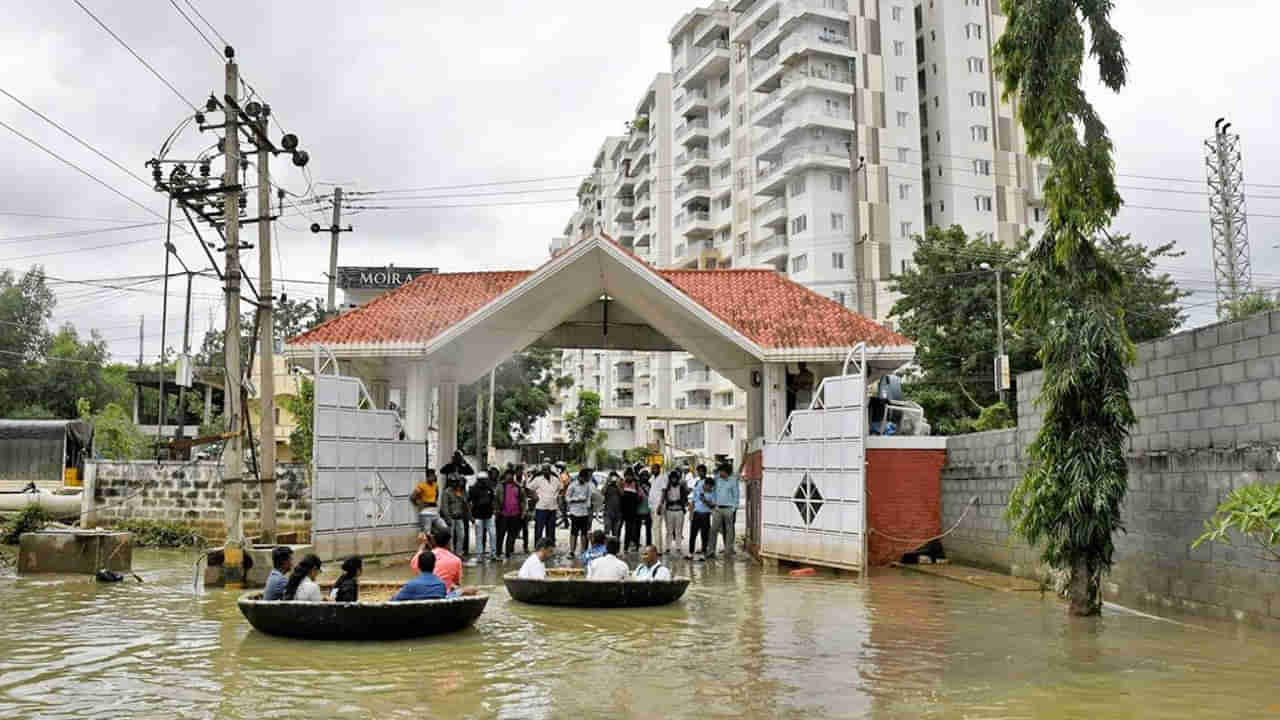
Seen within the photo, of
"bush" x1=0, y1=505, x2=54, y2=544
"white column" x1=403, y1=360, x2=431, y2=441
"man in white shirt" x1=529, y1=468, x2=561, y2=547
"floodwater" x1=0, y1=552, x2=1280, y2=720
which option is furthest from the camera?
"bush" x1=0, y1=505, x2=54, y2=544

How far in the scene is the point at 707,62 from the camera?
218 ft

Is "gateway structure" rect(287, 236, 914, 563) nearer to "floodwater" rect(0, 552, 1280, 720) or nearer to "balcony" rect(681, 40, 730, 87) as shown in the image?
"floodwater" rect(0, 552, 1280, 720)

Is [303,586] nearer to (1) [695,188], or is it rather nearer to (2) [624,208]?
(1) [695,188]

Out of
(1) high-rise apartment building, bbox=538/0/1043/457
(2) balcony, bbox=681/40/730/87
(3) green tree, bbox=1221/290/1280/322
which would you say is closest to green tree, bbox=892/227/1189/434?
(3) green tree, bbox=1221/290/1280/322

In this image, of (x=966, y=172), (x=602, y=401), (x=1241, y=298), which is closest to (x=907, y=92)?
(x=966, y=172)

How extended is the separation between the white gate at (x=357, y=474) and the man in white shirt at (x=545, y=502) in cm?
221

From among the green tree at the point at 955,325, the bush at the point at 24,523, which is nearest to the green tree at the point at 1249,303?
the green tree at the point at 955,325

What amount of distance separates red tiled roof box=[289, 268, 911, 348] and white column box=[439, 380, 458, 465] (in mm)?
2135

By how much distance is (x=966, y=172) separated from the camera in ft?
192

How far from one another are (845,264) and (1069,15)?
4533 centimetres

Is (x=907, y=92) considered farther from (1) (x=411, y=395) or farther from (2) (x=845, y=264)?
(1) (x=411, y=395)

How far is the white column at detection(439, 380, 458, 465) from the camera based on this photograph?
22188 mm

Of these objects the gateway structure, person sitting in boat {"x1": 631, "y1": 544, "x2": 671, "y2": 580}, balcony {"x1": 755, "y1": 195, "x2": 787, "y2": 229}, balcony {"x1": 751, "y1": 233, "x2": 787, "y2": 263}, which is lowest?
person sitting in boat {"x1": 631, "y1": 544, "x2": 671, "y2": 580}

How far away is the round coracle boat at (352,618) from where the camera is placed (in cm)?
1066
